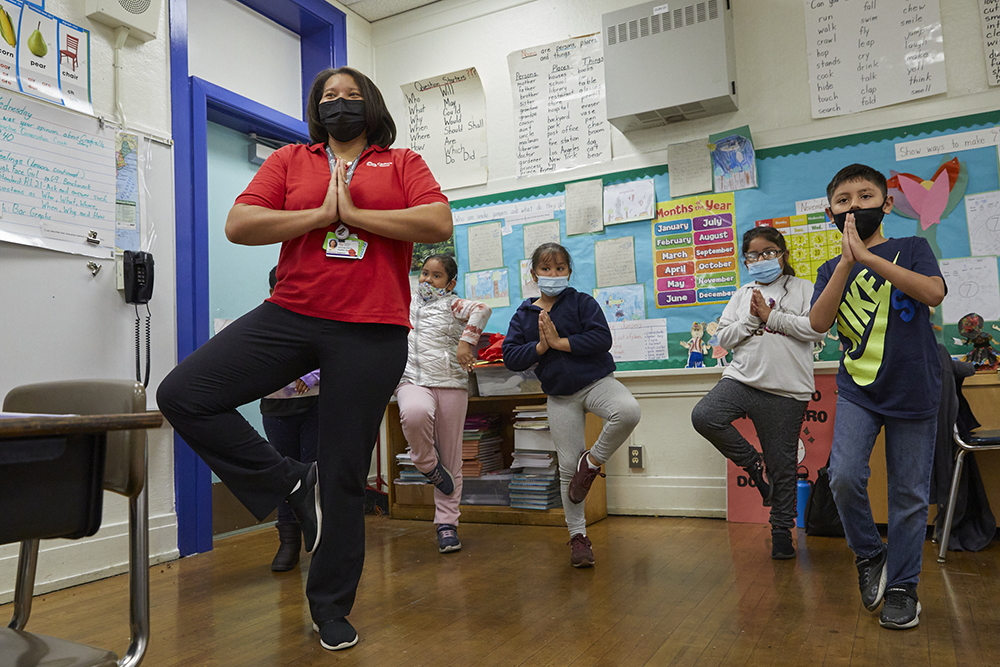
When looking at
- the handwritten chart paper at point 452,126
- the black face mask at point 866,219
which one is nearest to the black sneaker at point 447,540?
the black face mask at point 866,219

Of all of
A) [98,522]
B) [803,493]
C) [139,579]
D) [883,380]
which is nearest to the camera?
[98,522]

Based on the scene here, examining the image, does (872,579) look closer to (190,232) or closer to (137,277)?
(137,277)

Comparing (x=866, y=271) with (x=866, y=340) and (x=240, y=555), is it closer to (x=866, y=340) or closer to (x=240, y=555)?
(x=866, y=340)

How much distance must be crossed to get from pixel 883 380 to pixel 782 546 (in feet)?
3.49

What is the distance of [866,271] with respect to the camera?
6.88 ft

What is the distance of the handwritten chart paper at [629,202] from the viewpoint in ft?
12.9

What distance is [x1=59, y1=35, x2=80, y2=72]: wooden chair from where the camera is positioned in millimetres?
2907

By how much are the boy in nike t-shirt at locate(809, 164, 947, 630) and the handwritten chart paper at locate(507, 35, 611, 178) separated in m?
2.19

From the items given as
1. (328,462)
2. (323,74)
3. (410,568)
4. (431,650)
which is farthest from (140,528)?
(410,568)

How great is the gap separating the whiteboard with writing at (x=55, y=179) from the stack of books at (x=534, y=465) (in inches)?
82.9

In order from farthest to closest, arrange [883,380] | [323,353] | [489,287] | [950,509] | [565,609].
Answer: [489,287], [950,509], [565,609], [883,380], [323,353]

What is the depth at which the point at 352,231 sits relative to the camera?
6.27 ft

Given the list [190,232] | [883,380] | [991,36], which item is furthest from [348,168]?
[991,36]

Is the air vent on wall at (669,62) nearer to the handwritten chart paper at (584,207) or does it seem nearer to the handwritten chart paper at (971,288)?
the handwritten chart paper at (584,207)
